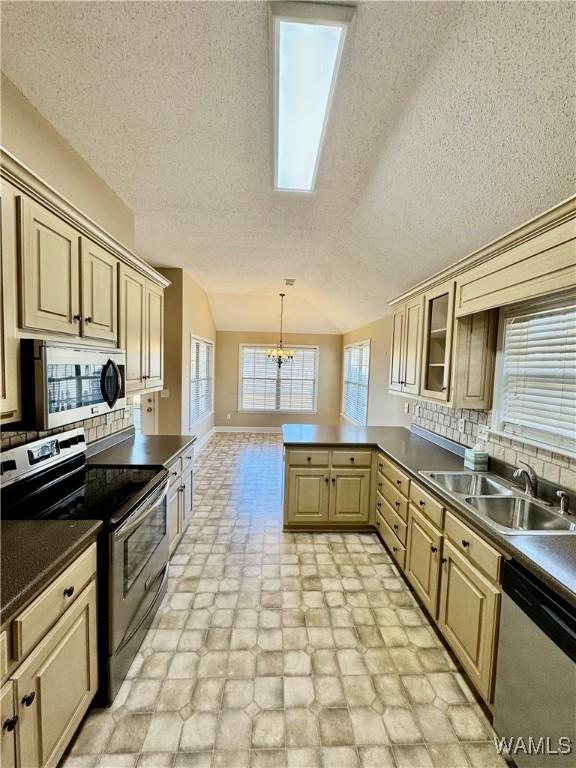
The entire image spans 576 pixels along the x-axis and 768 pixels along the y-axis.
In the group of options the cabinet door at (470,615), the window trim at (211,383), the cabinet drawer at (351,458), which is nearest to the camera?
the cabinet door at (470,615)

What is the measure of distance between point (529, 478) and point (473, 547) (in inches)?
24.9

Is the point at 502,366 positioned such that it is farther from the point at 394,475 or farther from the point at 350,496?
the point at 350,496

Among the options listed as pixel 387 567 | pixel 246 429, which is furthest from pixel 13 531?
pixel 246 429

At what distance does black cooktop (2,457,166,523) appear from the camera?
1.55 meters

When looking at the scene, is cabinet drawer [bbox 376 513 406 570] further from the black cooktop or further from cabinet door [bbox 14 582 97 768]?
cabinet door [bbox 14 582 97 768]

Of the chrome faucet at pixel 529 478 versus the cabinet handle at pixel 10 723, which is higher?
the chrome faucet at pixel 529 478

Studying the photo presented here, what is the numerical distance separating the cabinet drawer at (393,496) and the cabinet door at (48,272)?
2.53 meters

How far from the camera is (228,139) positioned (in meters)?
1.94

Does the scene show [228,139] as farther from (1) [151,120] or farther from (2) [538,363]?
(2) [538,363]

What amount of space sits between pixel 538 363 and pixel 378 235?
1657 millimetres

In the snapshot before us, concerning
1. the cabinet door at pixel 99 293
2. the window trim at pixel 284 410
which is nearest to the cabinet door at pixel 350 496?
the cabinet door at pixel 99 293

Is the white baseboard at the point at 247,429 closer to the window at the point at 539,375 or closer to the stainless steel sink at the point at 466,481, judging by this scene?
the stainless steel sink at the point at 466,481

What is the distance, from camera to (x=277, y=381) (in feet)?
26.6

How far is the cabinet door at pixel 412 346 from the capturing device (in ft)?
9.75
